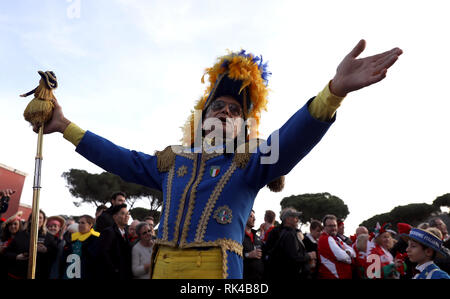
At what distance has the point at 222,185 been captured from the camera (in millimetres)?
2867

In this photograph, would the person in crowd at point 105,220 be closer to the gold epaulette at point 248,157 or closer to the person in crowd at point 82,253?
the person in crowd at point 82,253

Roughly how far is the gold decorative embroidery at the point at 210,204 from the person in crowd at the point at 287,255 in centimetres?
404

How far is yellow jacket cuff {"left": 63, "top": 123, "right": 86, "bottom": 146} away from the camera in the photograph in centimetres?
335

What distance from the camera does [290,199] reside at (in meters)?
36.8

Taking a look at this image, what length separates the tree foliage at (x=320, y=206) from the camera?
34.8m

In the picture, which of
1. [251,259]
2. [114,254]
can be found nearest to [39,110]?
A: [114,254]

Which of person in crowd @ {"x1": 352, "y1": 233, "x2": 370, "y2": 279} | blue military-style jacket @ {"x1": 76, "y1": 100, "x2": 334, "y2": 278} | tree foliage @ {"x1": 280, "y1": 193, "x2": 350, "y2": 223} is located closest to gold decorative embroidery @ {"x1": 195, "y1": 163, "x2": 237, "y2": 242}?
blue military-style jacket @ {"x1": 76, "y1": 100, "x2": 334, "y2": 278}

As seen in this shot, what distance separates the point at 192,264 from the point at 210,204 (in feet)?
1.24

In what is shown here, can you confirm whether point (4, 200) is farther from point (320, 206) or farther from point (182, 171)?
point (320, 206)

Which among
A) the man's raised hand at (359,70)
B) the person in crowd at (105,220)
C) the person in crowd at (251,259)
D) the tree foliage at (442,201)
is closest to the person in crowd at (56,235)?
the person in crowd at (105,220)

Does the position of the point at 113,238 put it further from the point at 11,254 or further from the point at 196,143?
the point at 196,143

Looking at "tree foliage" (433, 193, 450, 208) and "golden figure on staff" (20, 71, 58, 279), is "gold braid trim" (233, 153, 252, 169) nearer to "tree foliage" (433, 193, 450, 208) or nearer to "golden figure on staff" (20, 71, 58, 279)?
"golden figure on staff" (20, 71, 58, 279)

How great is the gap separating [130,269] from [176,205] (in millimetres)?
3351
